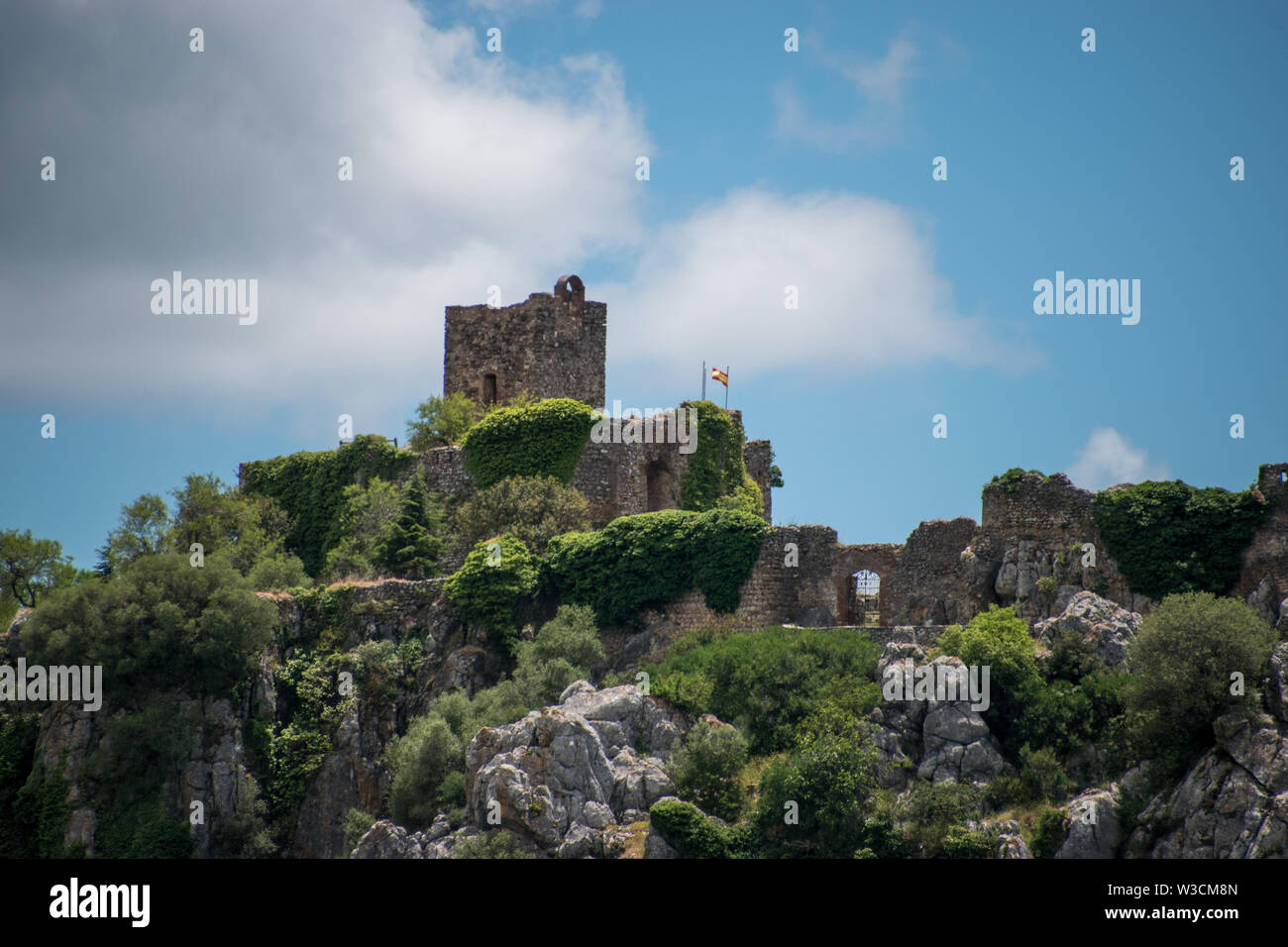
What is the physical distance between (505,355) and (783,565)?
53.0 ft

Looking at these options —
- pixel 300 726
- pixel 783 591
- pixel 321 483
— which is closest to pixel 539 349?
pixel 321 483

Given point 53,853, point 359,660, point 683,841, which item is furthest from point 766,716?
point 53,853

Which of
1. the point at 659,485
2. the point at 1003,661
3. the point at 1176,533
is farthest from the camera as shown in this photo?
the point at 659,485

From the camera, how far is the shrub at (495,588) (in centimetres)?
5297

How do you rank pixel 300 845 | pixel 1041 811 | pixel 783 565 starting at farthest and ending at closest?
pixel 783 565 → pixel 300 845 → pixel 1041 811

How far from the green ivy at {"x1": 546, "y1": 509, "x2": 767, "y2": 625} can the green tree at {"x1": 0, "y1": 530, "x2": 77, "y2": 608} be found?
16999 millimetres

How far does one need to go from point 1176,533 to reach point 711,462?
1768cm

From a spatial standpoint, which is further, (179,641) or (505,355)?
(505,355)

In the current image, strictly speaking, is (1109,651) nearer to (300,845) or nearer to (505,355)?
(300,845)

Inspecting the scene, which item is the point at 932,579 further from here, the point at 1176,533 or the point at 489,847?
the point at 489,847

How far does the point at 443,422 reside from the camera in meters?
63.6

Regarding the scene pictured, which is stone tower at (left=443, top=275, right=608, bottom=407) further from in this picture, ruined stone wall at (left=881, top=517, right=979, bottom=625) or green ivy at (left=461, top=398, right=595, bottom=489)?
ruined stone wall at (left=881, top=517, right=979, bottom=625)

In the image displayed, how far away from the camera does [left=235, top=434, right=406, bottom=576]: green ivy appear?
204 ft

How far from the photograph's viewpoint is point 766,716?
152ft
